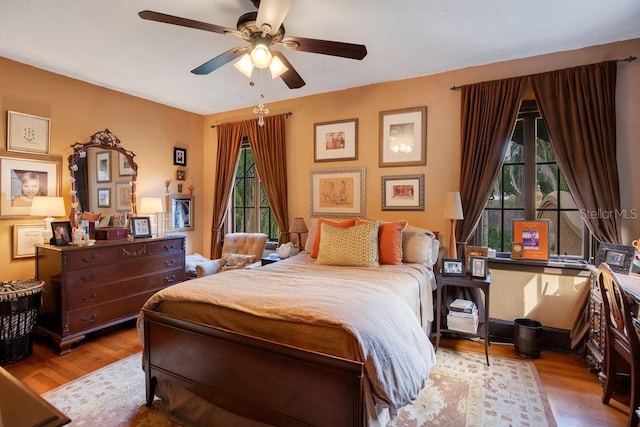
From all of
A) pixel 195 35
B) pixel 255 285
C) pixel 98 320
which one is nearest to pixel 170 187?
pixel 98 320

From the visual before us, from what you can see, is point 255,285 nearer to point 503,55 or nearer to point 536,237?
point 536,237

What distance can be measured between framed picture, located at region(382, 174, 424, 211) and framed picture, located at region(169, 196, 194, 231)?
9.84 ft

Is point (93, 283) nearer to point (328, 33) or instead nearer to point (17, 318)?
point (17, 318)

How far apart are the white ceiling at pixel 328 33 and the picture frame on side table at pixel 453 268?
6.42 feet

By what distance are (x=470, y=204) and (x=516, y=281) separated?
87 cm

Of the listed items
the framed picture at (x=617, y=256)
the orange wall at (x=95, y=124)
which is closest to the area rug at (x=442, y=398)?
the framed picture at (x=617, y=256)

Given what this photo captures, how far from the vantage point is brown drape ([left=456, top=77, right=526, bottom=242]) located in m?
3.13

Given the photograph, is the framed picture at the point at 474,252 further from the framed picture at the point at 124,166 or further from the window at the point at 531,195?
the framed picture at the point at 124,166

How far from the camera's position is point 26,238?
10.9 feet

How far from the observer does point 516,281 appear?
3199 millimetres

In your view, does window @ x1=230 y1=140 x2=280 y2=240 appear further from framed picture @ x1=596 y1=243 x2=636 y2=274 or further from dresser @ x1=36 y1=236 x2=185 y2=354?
framed picture @ x1=596 y1=243 x2=636 y2=274

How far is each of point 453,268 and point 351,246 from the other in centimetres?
95

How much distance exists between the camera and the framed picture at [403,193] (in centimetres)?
363

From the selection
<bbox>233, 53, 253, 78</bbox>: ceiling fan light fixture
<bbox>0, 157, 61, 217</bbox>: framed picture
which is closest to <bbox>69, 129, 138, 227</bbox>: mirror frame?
<bbox>0, 157, 61, 217</bbox>: framed picture
